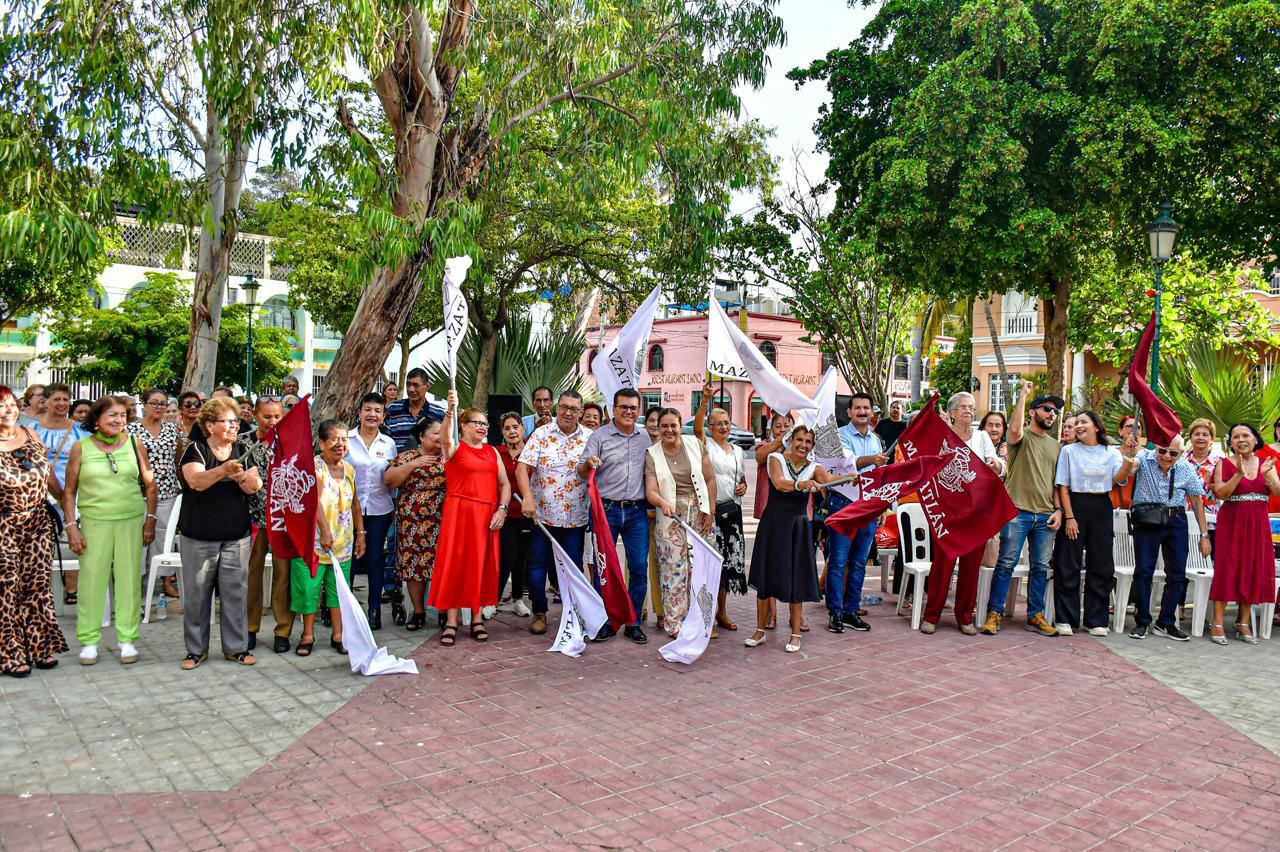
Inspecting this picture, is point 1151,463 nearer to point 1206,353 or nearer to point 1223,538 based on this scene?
point 1223,538

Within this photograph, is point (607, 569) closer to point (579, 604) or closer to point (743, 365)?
point (579, 604)

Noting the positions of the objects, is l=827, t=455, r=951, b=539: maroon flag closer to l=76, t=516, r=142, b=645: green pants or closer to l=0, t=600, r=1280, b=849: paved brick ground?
l=0, t=600, r=1280, b=849: paved brick ground

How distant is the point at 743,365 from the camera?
8703 millimetres

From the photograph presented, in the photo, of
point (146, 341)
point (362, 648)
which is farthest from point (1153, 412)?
point (146, 341)

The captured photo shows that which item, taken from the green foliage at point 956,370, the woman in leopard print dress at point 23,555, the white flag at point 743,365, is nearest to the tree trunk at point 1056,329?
the white flag at point 743,365

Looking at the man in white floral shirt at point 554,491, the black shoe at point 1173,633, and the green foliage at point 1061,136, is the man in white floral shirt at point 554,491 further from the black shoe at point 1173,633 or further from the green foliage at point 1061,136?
the green foliage at point 1061,136

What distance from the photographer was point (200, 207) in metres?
10.9

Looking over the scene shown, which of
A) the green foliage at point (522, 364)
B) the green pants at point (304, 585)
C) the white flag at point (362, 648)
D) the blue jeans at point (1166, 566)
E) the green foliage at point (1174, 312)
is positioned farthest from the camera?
the green foliage at point (1174, 312)

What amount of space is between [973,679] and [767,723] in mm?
1836

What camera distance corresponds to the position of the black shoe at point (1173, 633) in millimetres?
8133

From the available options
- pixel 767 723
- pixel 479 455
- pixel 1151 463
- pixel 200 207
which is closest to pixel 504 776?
pixel 767 723

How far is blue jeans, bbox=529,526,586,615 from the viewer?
7.84m

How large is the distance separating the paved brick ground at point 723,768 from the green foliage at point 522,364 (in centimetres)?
640

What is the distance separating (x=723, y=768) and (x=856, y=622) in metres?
3.58
